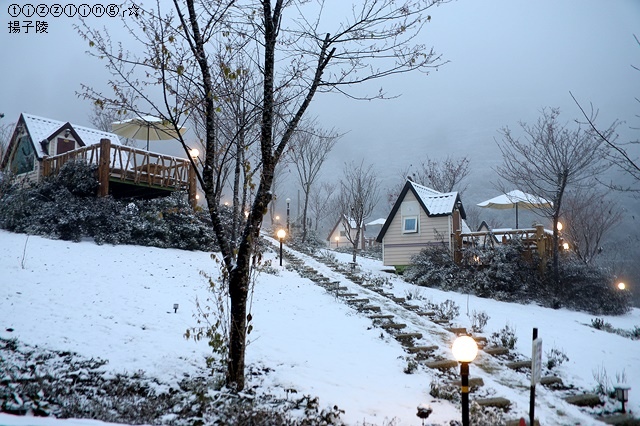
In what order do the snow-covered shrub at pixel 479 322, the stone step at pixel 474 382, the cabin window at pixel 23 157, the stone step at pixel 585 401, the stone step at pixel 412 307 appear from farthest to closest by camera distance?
the cabin window at pixel 23 157
the stone step at pixel 412 307
the snow-covered shrub at pixel 479 322
the stone step at pixel 474 382
the stone step at pixel 585 401

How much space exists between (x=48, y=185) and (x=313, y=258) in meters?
11.9

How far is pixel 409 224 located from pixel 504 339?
33.7 ft

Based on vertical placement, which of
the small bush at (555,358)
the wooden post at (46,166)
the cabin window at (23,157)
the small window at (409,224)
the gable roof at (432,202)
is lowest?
the small bush at (555,358)

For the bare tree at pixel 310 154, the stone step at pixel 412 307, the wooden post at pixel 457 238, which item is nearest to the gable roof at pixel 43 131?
the bare tree at pixel 310 154

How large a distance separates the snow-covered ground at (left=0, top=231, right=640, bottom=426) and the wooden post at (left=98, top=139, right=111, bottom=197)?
8.78 feet

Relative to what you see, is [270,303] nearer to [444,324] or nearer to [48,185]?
[444,324]

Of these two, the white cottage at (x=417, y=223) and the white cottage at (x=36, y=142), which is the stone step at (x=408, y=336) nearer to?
the white cottage at (x=417, y=223)

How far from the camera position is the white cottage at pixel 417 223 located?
56.9 ft

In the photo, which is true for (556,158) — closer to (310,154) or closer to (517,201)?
(517,201)

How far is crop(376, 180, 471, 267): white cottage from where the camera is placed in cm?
1733

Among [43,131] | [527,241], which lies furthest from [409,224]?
[43,131]

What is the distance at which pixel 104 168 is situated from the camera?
14.3 metres

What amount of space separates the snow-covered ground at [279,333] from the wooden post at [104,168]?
Result: 2677mm

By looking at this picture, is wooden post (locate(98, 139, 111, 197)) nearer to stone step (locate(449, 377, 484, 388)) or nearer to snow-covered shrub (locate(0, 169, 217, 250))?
snow-covered shrub (locate(0, 169, 217, 250))
